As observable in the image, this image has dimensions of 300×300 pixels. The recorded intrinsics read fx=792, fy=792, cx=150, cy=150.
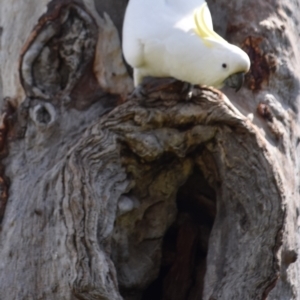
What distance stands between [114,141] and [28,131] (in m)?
0.26

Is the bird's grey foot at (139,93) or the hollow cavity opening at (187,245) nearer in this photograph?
the bird's grey foot at (139,93)

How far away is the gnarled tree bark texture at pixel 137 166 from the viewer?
1.88 metres

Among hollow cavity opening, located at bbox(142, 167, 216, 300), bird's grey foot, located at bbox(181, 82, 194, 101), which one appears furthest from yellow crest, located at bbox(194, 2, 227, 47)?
hollow cavity opening, located at bbox(142, 167, 216, 300)

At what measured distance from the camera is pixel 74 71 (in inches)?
81.4

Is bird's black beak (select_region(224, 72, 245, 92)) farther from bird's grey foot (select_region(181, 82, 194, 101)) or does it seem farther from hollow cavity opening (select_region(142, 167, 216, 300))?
hollow cavity opening (select_region(142, 167, 216, 300))

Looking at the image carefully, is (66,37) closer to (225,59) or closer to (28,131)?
(28,131)

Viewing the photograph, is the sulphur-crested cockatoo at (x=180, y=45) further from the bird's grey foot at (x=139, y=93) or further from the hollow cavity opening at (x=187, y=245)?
the hollow cavity opening at (x=187, y=245)

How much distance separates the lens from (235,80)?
1.93 m

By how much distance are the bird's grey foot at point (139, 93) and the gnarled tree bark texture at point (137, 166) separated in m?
0.02

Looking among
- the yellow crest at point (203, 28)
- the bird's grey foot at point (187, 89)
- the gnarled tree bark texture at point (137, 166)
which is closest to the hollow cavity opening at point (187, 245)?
the gnarled tree bark texture at point (137, 166)

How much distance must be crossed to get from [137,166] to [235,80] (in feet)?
1.06

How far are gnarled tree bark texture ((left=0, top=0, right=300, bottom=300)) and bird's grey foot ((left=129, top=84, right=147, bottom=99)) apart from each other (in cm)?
2

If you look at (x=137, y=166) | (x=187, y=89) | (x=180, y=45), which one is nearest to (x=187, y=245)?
(x=137, y=166)

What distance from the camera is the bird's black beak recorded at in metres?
1.92
